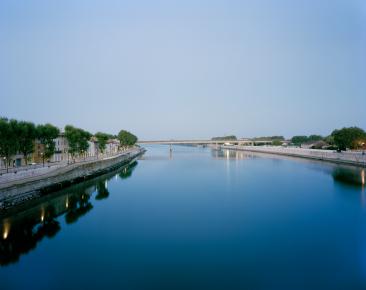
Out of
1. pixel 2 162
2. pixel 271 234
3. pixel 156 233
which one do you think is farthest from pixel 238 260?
pixel 2 162

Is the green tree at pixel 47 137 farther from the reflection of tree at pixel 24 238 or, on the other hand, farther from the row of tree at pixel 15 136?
the reflection of tree at pixel 24 238

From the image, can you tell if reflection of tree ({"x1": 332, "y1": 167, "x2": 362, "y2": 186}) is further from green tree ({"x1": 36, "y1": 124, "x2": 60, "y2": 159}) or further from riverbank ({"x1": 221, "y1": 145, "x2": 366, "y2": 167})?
green tree ({"x1": 36, "y1": 124, "x2": 60, "y2": 159})

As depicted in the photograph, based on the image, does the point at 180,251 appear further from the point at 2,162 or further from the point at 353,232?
the point at 2,162

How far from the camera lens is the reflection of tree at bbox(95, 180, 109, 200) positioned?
15.3m

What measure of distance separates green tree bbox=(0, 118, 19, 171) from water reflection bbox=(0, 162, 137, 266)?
338 cm

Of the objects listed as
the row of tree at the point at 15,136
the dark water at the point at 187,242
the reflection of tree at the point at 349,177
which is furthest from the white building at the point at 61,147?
the reflection of tree at the point at 349,177

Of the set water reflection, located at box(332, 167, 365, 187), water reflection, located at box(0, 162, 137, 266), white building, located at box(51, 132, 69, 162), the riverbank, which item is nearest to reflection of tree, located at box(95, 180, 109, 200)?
water reflection, located at box(0, 162, 137, 266)

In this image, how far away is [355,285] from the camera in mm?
5742

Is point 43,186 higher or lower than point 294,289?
higher

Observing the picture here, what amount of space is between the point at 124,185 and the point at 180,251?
12.1 metres

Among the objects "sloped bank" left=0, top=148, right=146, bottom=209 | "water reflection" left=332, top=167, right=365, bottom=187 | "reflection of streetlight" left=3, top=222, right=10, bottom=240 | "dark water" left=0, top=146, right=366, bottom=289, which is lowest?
"dark water" left=0, top=146, right=366, bottom=289

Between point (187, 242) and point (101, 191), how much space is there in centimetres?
973

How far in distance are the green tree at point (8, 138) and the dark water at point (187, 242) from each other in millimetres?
3761

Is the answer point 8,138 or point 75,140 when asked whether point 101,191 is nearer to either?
point 8,138
